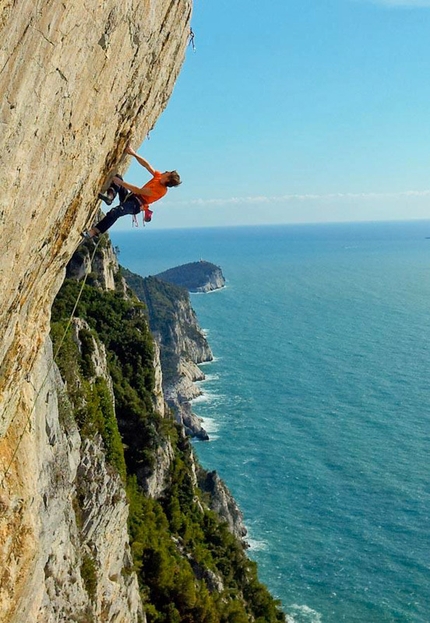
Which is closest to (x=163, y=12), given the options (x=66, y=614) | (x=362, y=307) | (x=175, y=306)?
(x=66, y=614)

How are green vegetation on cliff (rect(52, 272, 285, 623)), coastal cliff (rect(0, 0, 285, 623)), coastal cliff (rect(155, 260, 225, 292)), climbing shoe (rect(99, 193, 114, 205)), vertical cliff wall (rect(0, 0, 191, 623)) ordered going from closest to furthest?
vertical cliff wall (rect(0, 0, 191, 623)) < coastal cliff (rect(0, 0, 285, 623)) < climbing shoe (rect(99, 193, 114, 205)) < green vegetation on cliff (rect(52, 272, 285, 623)) < coastal cliff (rect(155, 260, 225, 292))

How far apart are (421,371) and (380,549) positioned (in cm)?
3675

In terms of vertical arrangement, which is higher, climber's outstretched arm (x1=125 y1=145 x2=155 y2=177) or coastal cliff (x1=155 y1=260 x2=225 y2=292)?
climber's outstretched arm (x1=125 y1=145 x2=155 y2=177)

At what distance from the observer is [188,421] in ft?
198

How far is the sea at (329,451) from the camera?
37.3 m

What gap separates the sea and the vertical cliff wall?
2994 centimetres

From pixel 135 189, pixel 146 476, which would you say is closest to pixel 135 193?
pixel 135 189

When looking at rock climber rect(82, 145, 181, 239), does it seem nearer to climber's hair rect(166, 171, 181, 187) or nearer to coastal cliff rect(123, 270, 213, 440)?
climber's hair rect(166, 171, 181, 187)

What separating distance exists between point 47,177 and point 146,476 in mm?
24936

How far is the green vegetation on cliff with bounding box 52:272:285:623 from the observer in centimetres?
2156

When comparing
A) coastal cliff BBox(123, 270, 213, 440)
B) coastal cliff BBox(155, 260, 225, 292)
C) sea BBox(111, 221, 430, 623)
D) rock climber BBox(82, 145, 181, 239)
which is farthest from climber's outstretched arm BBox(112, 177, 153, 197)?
coastal cliff BBox(155, 260, 225, 292)

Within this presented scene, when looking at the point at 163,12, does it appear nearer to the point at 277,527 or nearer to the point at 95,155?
the point at 95,155

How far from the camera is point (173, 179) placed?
8.84 meters

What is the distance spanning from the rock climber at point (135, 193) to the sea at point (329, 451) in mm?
31820
